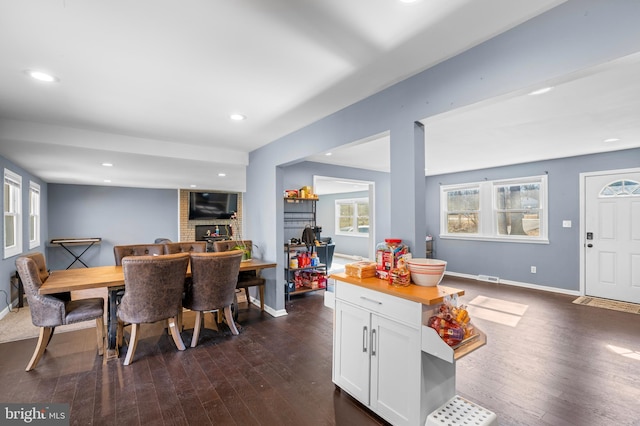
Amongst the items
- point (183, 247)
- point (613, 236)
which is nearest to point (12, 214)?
point (183, 247)

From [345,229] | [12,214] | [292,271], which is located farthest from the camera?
[345,229]

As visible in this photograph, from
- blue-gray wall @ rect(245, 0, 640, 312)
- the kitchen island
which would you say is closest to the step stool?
the kitchen island

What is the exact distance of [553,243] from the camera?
536 centimetres

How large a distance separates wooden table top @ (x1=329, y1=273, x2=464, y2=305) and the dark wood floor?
36.1 inches

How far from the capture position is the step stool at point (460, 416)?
1.71m

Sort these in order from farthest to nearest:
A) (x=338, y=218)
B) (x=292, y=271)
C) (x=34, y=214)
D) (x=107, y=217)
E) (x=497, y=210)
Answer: (x=338, y=218) < (x=107, y=217) < (x=34, y=214) < (x=497, y=210) < (x=292, y=271)

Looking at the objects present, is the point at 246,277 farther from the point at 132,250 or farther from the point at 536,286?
the point at 536,286

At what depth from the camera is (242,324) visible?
150 inches

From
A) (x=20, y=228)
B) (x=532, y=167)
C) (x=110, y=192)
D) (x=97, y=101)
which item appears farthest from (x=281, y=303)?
(x=110, y=192)

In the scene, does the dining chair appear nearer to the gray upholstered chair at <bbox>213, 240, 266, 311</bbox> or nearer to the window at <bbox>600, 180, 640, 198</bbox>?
the gray upholstered chair at <bbox>213, 240, 266, 311</bbox>

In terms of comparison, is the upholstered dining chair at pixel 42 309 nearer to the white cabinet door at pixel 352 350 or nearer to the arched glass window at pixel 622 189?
the white cabinet door at pixel 352 350

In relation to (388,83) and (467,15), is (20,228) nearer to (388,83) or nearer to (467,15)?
(388,83)

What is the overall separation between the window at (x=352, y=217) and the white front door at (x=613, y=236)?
18.5 feet

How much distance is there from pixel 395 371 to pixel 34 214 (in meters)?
8.18
